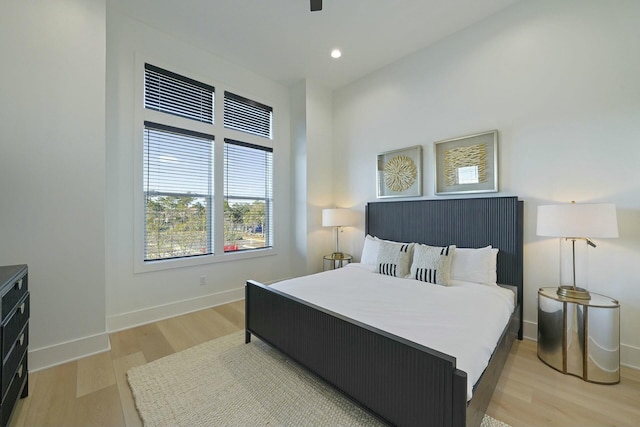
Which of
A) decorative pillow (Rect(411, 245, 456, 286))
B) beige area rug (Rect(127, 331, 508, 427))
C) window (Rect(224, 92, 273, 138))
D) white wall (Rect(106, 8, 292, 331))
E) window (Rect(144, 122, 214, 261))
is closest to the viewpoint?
beige area rug (Rect(127, 331, 508, 427))

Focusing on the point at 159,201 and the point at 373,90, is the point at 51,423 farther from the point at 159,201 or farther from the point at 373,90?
the point at 373,90

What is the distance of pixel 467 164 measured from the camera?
291 centimetres

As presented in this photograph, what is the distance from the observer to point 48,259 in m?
2.11

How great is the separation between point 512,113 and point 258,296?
3052 millimetres

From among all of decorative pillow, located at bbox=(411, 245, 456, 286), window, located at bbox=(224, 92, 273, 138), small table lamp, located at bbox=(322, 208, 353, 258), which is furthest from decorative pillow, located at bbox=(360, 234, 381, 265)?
window, located at bbox=(224, 92, 273, 138)

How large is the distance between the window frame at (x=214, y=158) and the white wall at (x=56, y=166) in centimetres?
55

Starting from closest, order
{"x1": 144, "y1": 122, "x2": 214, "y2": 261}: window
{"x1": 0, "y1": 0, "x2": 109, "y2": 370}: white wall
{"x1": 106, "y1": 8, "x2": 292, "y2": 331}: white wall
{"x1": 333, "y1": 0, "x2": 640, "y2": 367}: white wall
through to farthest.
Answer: {"x1": 0, "y1": 0, "x2": 109, "y2": 370}: white wall, {"x1": 333, "y1": 0, "x2": 640, "y2": 367}: white wall, {"x1": 106, "y1": 8, "x2": 292, "y2": 331}: white wall, {"x1": 144, "y1": 122, "x2": 214, "y2": 261}: window

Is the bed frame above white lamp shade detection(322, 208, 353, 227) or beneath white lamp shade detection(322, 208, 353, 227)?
beneath

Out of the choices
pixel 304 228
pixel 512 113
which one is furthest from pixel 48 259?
Result: pixel 512 113

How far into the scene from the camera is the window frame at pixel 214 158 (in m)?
2.88

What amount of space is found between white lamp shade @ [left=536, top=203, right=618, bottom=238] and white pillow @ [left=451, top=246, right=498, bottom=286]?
591 mm

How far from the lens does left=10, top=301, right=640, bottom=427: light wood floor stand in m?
1.54

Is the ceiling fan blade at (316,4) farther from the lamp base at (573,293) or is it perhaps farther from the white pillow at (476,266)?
the lamp base at (573,293)

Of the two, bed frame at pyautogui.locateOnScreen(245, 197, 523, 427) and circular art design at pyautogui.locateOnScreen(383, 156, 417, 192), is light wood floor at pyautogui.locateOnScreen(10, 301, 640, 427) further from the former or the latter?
circular art design at pyautogui.locateOnScreen(383, 156, 417, 192)
